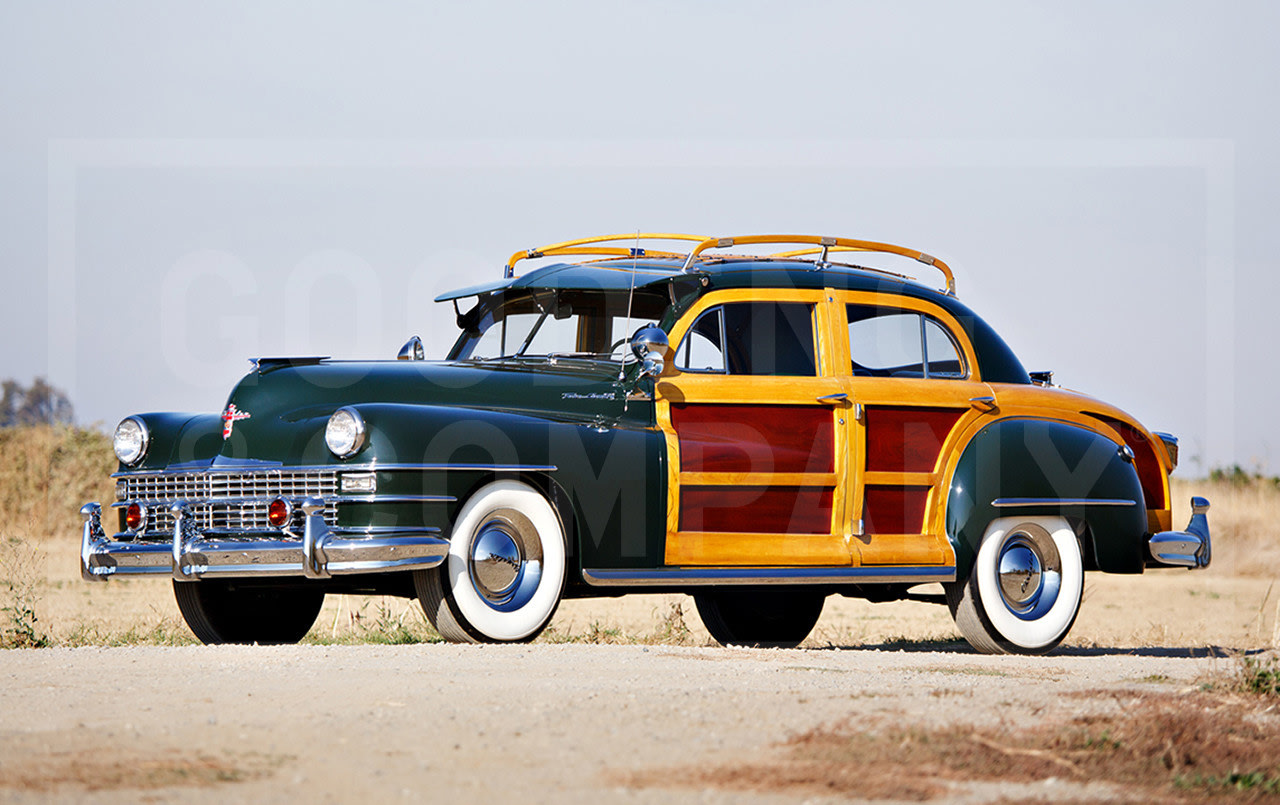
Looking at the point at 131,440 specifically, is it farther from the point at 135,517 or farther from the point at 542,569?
the point at 542,569

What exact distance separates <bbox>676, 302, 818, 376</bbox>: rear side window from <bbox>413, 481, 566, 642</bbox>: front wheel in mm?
1362

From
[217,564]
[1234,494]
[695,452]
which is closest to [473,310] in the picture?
[695,452]

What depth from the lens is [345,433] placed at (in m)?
7.55

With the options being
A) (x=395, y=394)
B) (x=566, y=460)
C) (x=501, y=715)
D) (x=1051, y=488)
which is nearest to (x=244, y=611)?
(x=395, y=394)

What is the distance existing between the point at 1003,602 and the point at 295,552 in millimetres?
4311

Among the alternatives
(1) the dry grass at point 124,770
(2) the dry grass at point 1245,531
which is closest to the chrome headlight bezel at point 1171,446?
(1) the dry grass at point 124,770

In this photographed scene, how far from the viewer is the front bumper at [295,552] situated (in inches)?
287

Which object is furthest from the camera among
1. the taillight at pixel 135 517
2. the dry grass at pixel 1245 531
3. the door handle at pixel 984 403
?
the dry grass at pixel 1245 531

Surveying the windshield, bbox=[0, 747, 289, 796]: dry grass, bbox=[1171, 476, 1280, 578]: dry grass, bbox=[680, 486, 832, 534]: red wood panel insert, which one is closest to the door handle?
bbox=[680, 486, 832, 534]: red wood panel insert

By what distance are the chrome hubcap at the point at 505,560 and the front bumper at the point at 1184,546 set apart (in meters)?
4.22

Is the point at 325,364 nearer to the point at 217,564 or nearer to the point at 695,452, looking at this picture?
the point at 217,564

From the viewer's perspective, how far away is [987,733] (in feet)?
17.6

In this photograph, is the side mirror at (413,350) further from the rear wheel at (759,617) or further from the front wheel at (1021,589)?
the front wheel at (1021,589)

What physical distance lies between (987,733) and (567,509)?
10.3 feet
